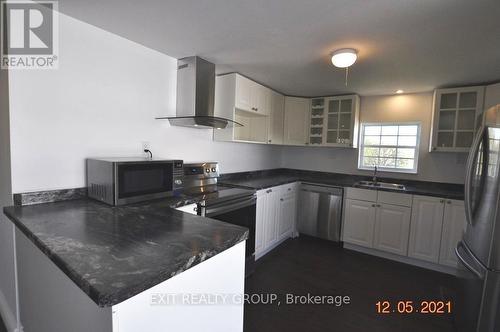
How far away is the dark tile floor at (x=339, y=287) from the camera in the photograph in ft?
6.24

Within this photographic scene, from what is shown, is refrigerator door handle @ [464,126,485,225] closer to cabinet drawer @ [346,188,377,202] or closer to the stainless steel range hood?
cabinet drawer @ [346,188,377,202]

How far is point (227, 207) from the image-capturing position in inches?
87.6

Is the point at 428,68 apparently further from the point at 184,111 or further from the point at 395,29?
the point at 184,111

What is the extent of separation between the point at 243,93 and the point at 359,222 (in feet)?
7.45

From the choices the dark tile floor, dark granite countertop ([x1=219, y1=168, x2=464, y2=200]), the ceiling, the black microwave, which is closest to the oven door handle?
dark granite countertop ([x1=219, y1=168, x2=464, y2=200])

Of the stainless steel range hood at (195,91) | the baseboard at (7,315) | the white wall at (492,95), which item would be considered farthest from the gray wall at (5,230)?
the white wall at (492,95)

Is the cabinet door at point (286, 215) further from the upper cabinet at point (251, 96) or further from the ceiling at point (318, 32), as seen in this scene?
the ceiling at point (318, 32)

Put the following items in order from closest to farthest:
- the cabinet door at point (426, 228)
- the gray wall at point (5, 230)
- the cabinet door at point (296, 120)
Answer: the gray wall at point (5, 230), the cabinet door at point (426, 228), the cabinet door at point (296, 120)

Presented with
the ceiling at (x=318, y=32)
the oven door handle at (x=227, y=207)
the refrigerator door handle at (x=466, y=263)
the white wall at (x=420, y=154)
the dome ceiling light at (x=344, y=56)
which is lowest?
the refrigerator door handle at (x=466, y=263)

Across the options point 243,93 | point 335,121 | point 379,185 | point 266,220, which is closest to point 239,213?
point 266,220

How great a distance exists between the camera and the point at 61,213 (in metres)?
1.42

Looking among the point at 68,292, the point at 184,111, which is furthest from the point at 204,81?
the point at 68,292
